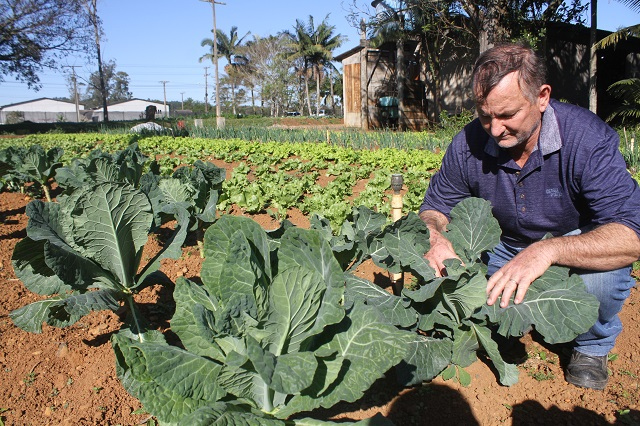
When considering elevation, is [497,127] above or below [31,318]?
above

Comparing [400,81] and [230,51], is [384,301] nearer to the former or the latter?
[400,81]

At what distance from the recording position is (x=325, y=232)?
254 cm

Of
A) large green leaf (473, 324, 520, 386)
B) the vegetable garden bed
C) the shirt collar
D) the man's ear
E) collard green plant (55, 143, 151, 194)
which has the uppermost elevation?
the man's ear

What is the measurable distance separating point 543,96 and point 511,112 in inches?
10.5

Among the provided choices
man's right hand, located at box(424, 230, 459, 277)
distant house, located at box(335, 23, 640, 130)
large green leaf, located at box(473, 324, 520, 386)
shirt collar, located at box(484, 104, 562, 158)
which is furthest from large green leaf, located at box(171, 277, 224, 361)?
distant house, located at box(335, 23, 640, 130)

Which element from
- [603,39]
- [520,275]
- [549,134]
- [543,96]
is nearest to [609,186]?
[549,134]

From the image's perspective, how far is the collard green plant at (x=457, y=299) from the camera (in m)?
2.15

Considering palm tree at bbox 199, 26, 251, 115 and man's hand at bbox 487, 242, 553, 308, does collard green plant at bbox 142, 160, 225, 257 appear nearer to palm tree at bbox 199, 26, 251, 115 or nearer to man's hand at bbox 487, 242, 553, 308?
man's hand at bbox 487, 242, 553, 308

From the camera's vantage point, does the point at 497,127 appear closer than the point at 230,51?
Yes

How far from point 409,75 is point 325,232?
2173cm

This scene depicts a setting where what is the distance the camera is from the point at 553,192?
258 cm

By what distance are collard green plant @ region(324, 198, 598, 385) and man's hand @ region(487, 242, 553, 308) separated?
0.29 ft

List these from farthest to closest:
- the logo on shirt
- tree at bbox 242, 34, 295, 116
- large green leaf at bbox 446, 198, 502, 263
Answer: tree at bbox 242, 34, 295, 116 < the logo on shirt < large green leaf at bbox 446, 198, 502, 263

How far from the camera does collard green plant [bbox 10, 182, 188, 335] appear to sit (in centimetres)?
221
